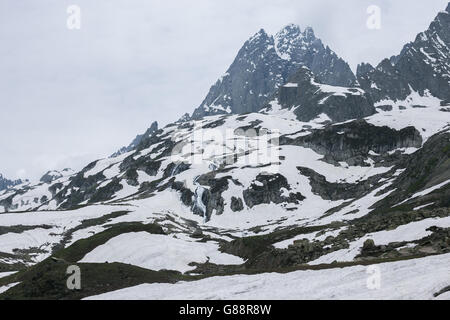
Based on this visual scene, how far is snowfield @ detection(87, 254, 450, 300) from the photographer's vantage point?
2595 centimetres

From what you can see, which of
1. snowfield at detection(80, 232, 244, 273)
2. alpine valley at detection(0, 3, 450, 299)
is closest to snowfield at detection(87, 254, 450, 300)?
alpine valley at detection(0, 3, 450, 299)

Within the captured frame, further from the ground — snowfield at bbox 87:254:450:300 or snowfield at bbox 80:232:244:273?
snowfield at bbox 87:254:450:300

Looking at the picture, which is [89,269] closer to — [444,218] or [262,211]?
[444,218]

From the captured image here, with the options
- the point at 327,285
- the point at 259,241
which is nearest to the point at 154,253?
the point at 259,241

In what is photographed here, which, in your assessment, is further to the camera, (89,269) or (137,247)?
(137,247)

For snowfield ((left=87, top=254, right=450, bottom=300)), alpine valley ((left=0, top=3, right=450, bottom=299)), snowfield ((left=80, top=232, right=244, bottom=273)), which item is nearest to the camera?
snowfield ((left=87, top=254, right=450, bottom=300))

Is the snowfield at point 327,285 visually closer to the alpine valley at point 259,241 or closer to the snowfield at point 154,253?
the alpine valley at point 259,241

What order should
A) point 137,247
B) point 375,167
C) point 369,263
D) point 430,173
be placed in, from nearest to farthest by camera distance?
1. point 369,263
2. point 137,247
3. point 430,173
4. point 375,167

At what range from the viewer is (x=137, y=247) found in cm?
7762

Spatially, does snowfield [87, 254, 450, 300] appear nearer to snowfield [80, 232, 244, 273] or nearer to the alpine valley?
the alpine valley

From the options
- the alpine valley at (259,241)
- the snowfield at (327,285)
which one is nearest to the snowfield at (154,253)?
the alpine valley at (259,241)

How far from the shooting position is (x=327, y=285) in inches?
1232

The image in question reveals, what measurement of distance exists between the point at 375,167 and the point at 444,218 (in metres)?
149
